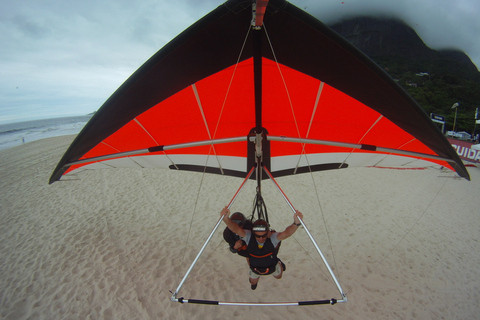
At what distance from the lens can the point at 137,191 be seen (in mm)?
6840

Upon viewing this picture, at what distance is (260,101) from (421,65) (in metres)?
56.0

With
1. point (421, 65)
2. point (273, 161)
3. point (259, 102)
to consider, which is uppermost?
point (421, 65)

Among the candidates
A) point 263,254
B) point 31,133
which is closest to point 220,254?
point 263,254

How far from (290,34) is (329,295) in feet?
11.3

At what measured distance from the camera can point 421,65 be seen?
40.2m

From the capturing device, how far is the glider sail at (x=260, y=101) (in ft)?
3.77

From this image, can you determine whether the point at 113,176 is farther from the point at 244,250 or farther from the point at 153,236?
the point at 244,250

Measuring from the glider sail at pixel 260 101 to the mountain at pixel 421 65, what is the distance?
22362 millimetres

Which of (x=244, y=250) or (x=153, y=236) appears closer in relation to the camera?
(x=244, y=250)

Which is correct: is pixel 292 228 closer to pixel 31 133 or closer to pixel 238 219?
pixel 238 219

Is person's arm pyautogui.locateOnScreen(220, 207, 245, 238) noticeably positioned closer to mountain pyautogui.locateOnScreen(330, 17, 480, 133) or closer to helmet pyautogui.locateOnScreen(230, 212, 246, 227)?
helmet pyautogui.locateOnScreen(230, 212, 246, 227)

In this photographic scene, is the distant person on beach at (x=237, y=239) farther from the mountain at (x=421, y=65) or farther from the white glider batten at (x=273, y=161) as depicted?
the mountain at (x=421, y=65)

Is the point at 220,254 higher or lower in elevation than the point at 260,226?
lower

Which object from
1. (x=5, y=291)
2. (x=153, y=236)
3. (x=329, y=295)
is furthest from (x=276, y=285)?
(x=5, y=291)
